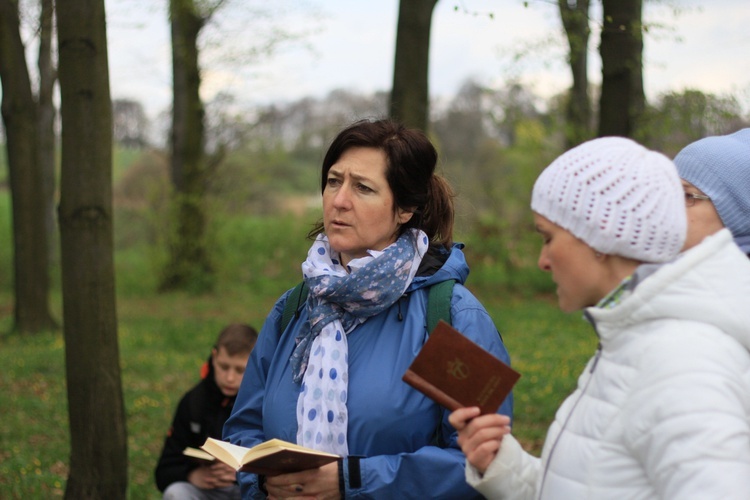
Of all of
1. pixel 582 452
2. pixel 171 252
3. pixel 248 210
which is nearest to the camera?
pixel 582 452

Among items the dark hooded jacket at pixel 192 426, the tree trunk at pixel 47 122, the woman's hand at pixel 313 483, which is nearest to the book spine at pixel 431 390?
the woman's hand at pixel 313 483

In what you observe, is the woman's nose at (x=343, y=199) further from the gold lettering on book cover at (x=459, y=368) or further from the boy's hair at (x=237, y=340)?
the boy's hair at (x=237, y=340)

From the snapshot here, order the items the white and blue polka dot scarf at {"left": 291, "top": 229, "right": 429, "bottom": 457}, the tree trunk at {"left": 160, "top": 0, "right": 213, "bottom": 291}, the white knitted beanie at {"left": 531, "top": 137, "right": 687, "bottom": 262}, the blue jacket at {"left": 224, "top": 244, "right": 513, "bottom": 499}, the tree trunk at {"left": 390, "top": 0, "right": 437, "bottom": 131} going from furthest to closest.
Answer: the tree trunk at {"left": 160, "top": 0, "right": 213, "bottom": 291}, the tree trunk at {"left": 390, "top": 0, "right": 437, "bottom": 131}, the white and blue polka dot scarf at {"left": 291, "top": 229, "right": 429, "bottom": 457}, the blue jacket at {"left": 224, "top": 244, "right": 513, "bottom": 499}, the white knitted beanie at {"left": 531, "top": 137, "right": 687, "bottom": 262}

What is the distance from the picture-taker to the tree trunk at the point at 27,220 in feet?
36.6

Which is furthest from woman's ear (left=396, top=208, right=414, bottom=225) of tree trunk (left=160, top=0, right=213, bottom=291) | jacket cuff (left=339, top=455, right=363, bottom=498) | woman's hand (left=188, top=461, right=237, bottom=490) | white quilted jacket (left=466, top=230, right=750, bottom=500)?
tree trunk (left=160, top=0, right=213, bottom=291)

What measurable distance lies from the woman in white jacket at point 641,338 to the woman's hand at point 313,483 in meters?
0.55

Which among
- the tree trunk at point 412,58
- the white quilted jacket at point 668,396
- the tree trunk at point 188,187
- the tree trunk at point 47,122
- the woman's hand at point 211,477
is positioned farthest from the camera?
the tree trunk at point 188,187

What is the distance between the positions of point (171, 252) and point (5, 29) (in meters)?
8.19

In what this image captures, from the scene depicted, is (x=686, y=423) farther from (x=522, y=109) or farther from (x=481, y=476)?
(x=522, y=109)

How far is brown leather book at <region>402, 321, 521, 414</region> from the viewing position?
6.73 ft

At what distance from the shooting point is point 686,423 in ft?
5.25

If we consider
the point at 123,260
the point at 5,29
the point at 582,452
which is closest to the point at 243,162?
the point at 123,260

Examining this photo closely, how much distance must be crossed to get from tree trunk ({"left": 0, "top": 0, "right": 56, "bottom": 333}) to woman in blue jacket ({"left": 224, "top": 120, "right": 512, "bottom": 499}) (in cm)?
932

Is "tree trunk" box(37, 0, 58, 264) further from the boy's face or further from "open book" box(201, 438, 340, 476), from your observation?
"open book" box(201, 438, 340, 476)
